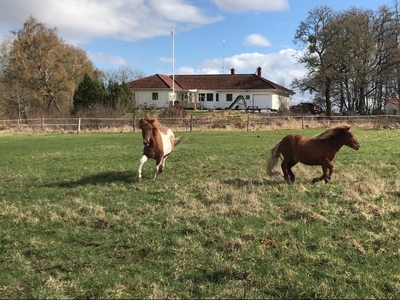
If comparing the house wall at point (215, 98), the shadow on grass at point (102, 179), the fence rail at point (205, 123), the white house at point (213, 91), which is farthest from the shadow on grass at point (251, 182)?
the house wall at point (215, 98)

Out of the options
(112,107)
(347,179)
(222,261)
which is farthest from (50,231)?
(112,107)

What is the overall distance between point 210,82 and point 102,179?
2277 inches

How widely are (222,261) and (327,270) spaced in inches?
48.1

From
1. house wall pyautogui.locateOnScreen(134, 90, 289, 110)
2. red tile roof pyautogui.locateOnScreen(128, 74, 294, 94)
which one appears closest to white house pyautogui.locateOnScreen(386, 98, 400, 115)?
red tile roof pyautogui.locateOnScreen(128, 74, 294, 94)

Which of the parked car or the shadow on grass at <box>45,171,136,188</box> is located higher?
the parked car

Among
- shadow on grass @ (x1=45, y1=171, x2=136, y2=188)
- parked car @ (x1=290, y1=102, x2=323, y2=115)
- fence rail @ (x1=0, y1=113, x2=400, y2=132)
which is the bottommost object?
shadow on grass @ (x1=45, y1=171, x2=136, y2=188)

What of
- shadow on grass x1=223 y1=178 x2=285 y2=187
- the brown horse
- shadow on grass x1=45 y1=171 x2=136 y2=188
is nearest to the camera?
the brown horse

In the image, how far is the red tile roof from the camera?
205 ft

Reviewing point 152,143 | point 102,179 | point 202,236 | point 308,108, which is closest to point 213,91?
point 308,108

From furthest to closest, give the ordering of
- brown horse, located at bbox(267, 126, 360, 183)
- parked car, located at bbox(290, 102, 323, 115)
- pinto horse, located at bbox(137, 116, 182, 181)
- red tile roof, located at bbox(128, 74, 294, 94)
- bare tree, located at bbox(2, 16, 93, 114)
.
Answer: red tile roof, located at bbox(128, 74, 294, 94) < parked car, located at bbox(290, 102, 323, 115) < bare tree, located at bbox(2, 16, 93, 114) < pinto horse, located at bbox(137, 116, 182, 181) < brown horse, located at bbox(267, 126, 360, 183)

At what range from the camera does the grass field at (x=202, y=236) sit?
4.05 meters

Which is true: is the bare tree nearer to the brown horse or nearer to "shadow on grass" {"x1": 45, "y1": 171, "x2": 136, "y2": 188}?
"shadow on grass" {"x1": 45, "y1": 171, "x2": 136, "y2": 188}

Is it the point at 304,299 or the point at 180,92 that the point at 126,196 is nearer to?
the point at 304,299

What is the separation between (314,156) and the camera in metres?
9.19
